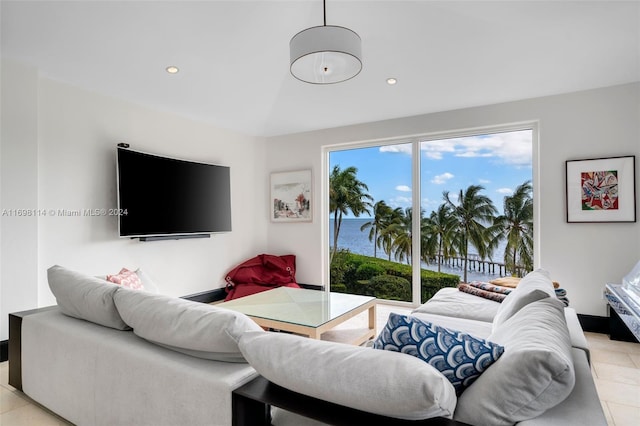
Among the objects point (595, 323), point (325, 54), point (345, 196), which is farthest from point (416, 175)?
point (325, 54)

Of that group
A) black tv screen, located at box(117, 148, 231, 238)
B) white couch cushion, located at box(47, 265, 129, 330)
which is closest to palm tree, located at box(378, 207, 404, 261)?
black tv screen, located at box(117, 148, 231, 238)

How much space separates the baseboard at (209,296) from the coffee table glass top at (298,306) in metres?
1.41

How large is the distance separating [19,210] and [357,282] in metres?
3.72

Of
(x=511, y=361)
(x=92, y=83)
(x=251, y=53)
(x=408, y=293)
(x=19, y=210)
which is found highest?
(x=251, y=53)

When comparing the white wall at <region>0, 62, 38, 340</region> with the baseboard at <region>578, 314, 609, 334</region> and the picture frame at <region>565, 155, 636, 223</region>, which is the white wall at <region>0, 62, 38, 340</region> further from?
the baseboard at <region>578, 314, 609, 334</region>

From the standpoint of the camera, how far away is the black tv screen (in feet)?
11.7

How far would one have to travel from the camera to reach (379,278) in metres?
4.76

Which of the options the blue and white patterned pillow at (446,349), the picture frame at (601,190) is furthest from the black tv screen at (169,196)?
the picture frame at (601,190)

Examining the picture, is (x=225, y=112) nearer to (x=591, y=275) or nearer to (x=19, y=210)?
(x=19, y=210)

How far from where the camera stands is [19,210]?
9.40ft

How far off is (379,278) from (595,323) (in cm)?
229

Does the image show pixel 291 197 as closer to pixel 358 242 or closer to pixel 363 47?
pixel 358 242

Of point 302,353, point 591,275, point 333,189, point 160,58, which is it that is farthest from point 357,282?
point 302,353

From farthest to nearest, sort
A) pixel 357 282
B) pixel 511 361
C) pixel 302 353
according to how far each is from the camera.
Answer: pixel 357 282 → pixel 302 353 → pixel 511 361
